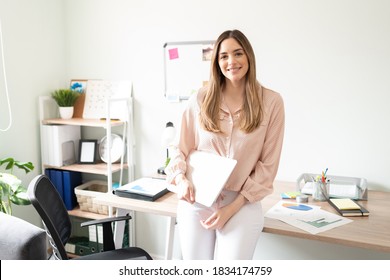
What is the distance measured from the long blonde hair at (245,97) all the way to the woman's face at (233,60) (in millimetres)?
17

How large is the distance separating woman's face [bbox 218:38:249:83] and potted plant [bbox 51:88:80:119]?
1600mm

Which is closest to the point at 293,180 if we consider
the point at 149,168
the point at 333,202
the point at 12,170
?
the point at 333,202

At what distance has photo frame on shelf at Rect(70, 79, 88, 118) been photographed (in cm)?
Result: 289

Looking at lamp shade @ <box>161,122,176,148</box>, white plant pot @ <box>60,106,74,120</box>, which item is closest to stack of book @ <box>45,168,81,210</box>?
white plant pot @ <box>60,106,74,120</box>

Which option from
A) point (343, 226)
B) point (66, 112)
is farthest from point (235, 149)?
point (66, 112)

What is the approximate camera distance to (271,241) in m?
2.50

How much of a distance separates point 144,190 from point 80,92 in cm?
126

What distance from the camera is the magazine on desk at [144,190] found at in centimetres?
191

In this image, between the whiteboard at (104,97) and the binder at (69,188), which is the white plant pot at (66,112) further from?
the binder at (69,188)

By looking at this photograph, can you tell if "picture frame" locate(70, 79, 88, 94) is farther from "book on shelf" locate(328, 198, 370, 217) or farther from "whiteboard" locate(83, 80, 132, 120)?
"book on shelf" locate(328, 198, 370, 217)

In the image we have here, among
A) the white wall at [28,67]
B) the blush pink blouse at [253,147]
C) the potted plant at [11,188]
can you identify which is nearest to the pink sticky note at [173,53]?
the white wall at [28,67]

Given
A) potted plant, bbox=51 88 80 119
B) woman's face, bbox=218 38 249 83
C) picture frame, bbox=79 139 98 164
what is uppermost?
woman's face, bbox=218 38 249 83

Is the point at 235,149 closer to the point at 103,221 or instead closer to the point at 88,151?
the point at 103,221

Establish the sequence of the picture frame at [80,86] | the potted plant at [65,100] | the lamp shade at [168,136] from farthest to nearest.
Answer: the picture frame at [80,86] → the potted plant at [65,100] → the lamp shade at [168,136]
